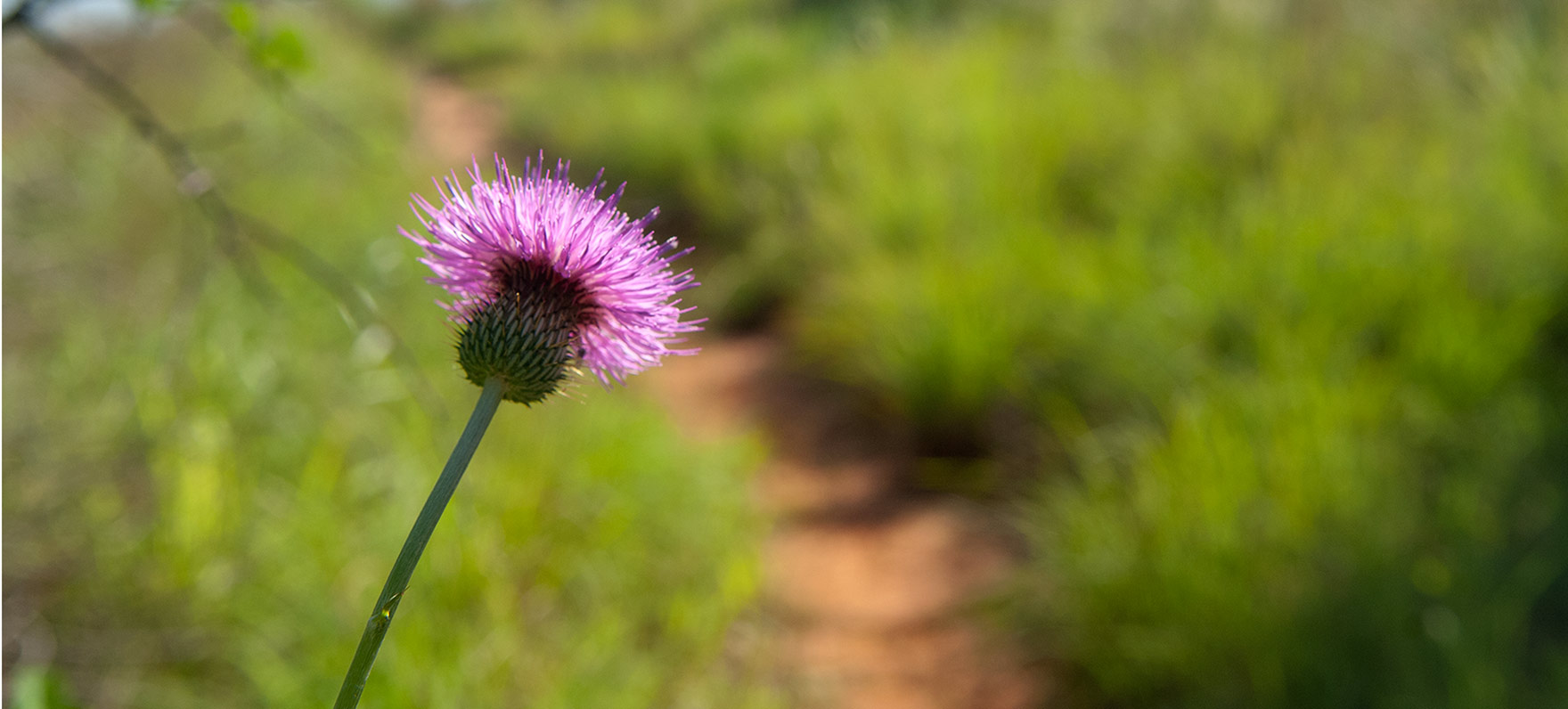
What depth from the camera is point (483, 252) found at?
2.29ft

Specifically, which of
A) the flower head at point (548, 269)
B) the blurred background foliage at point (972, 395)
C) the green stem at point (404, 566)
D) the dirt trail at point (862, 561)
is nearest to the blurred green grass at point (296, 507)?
the blurred background foliage at point (972, 395)

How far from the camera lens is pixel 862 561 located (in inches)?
145

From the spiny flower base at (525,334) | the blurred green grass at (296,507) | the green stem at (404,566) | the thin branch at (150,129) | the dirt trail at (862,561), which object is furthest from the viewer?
the dirt trail at (862,561)

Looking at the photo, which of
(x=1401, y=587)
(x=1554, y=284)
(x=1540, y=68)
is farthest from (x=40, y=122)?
(x=1540, y=68)

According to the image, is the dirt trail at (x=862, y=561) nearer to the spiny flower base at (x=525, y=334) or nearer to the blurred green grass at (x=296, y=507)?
the blurred green grass at (x=296, y=507)

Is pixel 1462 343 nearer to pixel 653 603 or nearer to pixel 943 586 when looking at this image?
pixel 943 586

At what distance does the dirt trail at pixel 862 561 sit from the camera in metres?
2.98

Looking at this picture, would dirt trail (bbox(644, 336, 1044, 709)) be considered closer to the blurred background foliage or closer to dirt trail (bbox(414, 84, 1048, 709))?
Result: dirt trail (bbox(414, 84, 1048, 709))

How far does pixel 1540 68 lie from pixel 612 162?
654 cm

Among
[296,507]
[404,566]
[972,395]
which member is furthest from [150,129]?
[972,395]

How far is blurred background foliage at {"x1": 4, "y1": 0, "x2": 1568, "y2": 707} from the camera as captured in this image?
2.33 meters

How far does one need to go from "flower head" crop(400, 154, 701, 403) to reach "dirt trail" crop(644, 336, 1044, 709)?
2351 mm

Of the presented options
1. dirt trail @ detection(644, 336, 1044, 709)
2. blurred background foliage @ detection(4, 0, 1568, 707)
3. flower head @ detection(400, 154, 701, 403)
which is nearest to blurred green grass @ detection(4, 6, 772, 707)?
blurred background foliage @ detection(4, 0, 1568, 707)

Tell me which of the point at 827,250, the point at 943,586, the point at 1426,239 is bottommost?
the point at 943,586
